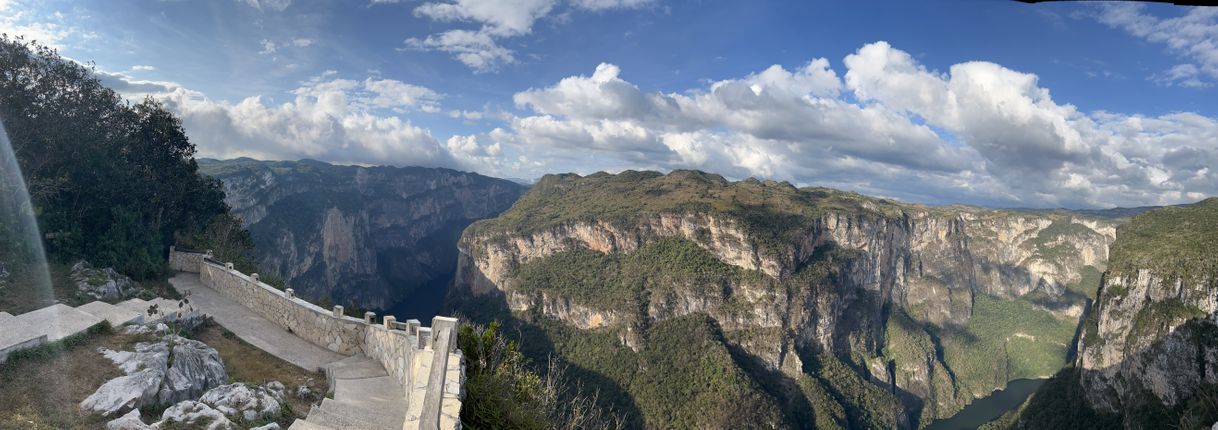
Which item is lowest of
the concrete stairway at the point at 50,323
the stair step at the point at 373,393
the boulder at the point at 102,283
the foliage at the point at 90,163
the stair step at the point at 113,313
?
the stair step at the point at 373,393

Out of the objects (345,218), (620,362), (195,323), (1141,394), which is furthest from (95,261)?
(345,218)

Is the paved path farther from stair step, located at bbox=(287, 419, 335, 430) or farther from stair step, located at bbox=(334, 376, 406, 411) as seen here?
stair step, located at bbox=(287, 419, 335, 430)

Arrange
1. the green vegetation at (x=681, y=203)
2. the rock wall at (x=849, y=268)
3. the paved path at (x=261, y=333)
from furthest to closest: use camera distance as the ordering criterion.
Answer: the green vegetation at (x=681, y=203) → the rock wall at (x=849, y=268) → the paved path at (x=261, y=333)

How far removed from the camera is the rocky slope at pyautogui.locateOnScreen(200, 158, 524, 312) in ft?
389

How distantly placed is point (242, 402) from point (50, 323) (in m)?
6.36

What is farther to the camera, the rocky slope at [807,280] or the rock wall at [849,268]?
the rock wall at [849,268]

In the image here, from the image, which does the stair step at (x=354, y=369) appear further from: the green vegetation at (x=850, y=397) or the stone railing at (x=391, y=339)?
the green vegetation at (x=850, y=397)

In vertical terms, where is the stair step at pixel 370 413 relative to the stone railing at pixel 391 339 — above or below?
below

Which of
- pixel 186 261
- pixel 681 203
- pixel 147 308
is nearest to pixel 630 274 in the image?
pixel 681 203

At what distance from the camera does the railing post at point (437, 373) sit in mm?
9016

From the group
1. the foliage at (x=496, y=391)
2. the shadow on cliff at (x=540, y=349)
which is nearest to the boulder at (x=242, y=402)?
the foliage at (x=496, y=391)

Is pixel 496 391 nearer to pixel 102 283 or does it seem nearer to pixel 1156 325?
pixel 102 283

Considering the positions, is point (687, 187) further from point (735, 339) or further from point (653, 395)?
point (653, 395)

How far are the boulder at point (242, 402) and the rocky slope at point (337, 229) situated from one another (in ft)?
324
